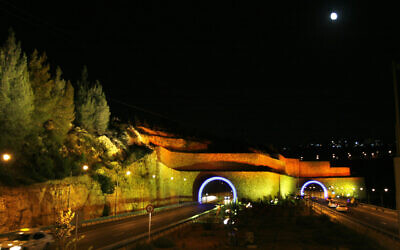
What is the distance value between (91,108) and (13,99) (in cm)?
1690

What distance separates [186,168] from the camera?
60.8 meters

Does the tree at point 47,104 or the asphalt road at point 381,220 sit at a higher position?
the tree at point 47,104

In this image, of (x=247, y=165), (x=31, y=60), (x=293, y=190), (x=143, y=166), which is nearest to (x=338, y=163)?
(x=293, y=190)

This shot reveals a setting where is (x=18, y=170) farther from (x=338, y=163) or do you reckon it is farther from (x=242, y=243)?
(x=338, y=163)

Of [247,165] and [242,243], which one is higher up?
[247,165]

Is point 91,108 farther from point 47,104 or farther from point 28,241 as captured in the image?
point 28,241

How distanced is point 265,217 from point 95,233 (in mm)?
14183

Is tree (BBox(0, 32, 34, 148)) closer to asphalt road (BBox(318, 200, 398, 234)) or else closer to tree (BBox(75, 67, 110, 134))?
tree (BBox(75, 67, 110, 134))

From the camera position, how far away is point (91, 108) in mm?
44312

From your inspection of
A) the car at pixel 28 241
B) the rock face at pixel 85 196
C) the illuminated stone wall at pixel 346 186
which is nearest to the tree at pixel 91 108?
the rock face at pixel 85 196

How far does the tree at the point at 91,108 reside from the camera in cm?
4347

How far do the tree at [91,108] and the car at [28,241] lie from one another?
91.1 ft

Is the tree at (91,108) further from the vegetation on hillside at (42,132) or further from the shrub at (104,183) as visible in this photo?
the shrub at (104,183)

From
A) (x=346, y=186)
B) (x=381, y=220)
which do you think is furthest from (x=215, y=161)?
(x=346, y=186)
